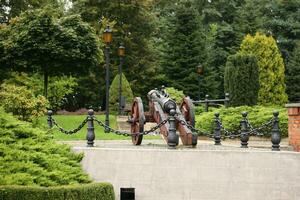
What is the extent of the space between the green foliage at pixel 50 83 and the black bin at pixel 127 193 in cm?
1887

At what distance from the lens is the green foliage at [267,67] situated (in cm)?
3444

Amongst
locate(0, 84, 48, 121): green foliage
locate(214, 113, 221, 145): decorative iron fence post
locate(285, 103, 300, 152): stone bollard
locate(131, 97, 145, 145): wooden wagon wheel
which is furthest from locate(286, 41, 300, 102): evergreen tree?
locate(285, 103, 300, 152): stone bollard

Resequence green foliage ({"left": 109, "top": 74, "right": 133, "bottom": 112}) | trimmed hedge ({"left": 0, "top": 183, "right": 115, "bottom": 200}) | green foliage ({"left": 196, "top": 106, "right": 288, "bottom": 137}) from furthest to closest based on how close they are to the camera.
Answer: green foliage ({"left": 109, "top": 74, "right": 133, "bottom": 112}), green foliage ({"left": 196, "top": 106, "right": 288, "bottom": 137}), trimmed hedge ({"left": 0, "top": 183, "right": 115, "bottom": 200})

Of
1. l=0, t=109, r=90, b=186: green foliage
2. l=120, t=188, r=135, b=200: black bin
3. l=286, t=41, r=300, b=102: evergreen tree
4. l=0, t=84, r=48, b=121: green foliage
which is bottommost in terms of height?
l=120, t=188, r=135, b=200: black bin

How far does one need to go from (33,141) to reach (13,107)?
7447 millimetres

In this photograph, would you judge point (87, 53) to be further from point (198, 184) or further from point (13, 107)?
point (198, 184)

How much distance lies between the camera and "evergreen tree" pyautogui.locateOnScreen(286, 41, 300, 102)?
3766 centimetres

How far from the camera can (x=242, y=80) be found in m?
22.0

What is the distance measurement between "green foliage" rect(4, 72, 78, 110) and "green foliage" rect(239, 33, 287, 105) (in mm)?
10699

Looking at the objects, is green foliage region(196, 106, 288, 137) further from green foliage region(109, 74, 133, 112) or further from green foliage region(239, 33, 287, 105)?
green foliage region(239, 33, 287, 105)

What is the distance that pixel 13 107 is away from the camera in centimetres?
1664

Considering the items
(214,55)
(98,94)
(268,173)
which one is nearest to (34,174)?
(268,173)

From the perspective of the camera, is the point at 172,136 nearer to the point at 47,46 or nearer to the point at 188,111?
the point at 188,111

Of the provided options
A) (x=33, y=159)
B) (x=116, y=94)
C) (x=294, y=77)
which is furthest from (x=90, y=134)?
(x=294, y=77)
